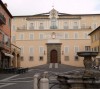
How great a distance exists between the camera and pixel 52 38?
6500 centimetres

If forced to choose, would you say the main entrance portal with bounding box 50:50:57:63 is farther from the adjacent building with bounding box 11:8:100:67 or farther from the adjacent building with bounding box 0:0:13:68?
the adjacent building with bounding box 0:0:13:68

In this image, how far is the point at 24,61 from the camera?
64.5 m

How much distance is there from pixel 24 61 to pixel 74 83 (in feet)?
164

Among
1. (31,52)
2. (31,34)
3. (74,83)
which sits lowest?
(74,83)

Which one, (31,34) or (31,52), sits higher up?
(31,34)

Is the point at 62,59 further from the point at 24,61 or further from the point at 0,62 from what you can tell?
the point at 0,62

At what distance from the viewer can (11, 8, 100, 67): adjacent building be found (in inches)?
2537

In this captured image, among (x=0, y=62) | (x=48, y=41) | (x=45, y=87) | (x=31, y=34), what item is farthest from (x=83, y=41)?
(x=45, y=87)

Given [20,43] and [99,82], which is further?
[20,43]

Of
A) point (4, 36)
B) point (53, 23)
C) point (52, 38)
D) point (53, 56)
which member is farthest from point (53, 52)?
point (4, 36)

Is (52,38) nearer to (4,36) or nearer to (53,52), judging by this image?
(53,52)

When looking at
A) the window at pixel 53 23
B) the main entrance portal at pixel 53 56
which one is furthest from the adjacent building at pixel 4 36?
the window at pixel 53 23

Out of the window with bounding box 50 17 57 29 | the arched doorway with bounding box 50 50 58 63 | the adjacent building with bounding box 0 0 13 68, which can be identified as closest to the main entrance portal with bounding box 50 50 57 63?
the arched doorway with bounding box 50 50 58 63

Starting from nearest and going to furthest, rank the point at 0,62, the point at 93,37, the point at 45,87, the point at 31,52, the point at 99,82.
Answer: the point at 45,87, the point at 99,82, the point at 0,62, the point at 93,37, the point at 31,52
